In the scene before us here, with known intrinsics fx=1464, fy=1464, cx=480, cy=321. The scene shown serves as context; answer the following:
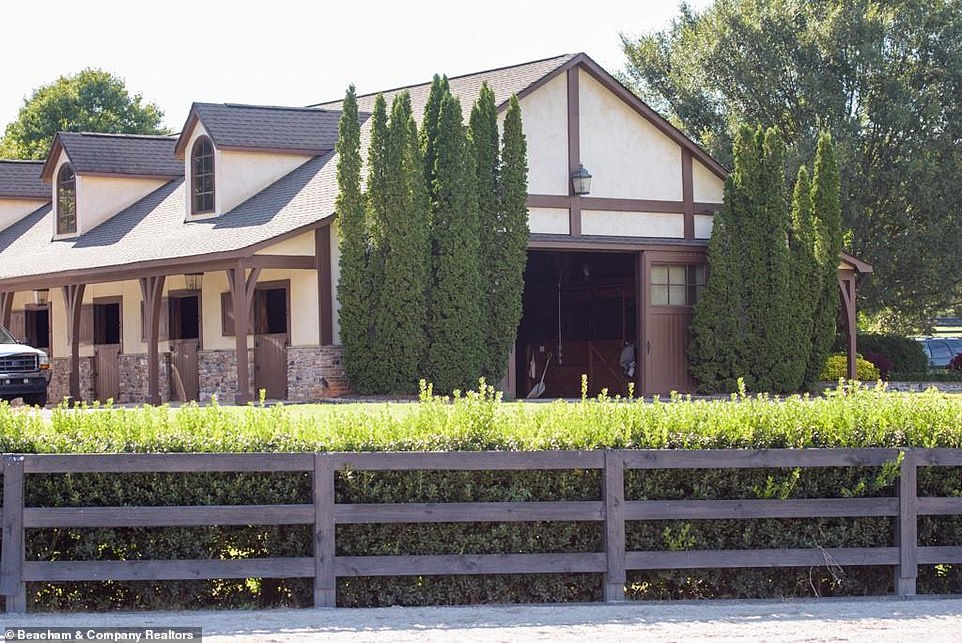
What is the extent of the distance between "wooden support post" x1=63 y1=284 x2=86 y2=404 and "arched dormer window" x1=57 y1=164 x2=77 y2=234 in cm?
333

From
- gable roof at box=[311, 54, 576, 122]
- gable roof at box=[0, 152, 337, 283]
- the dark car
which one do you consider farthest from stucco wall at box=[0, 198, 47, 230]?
the dark car

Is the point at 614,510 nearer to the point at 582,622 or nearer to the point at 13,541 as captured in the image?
the point at 582,622

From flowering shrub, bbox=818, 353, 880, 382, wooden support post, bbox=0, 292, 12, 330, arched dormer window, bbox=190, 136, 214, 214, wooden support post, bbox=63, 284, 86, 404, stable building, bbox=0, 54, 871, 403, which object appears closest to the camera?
stable building, bbox=0, 54, 871, 403

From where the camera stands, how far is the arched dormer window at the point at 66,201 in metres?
31.2

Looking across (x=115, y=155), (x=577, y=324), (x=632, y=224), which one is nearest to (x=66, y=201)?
(x=115, y=155)

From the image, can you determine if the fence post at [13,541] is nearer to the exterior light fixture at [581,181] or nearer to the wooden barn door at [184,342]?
the exterior light fixture at [581,181]

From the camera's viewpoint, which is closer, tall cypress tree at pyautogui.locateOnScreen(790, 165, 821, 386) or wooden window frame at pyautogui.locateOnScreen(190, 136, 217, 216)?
tall cypress tree at pyautogui.locateOnScreen(790, 165, 821, 386)

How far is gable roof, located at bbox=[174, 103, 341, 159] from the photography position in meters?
26.9

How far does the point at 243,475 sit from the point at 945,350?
41026mm

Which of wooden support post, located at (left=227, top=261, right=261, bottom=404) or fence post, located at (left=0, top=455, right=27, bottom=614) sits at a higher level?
wooden support post, located at (left=227, top=261, right=261, bottom=404)

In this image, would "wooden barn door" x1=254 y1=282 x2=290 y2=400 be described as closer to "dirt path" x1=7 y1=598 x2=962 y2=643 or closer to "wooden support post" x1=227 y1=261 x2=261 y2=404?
"wooden support post" x1=227 y1=261 x2=261 y2=404

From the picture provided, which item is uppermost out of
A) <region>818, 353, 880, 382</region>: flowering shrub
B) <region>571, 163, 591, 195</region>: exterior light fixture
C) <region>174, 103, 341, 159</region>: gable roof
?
<region>174, 103, 341, 159</region>: gable roof

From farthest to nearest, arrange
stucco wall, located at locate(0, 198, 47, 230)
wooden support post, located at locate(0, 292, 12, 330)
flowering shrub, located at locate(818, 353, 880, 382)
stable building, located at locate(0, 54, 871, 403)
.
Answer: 1. stucco wall, located at locate(0, 198, 47, 230)
2. wooden support post, located at locate(0, 292, 12, 330)
3. flowering shrub, located at locate(818, 353, 880, 382)
4. stable building, located at locate(0, 54, 871, 403)

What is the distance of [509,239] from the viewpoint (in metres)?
23.8
